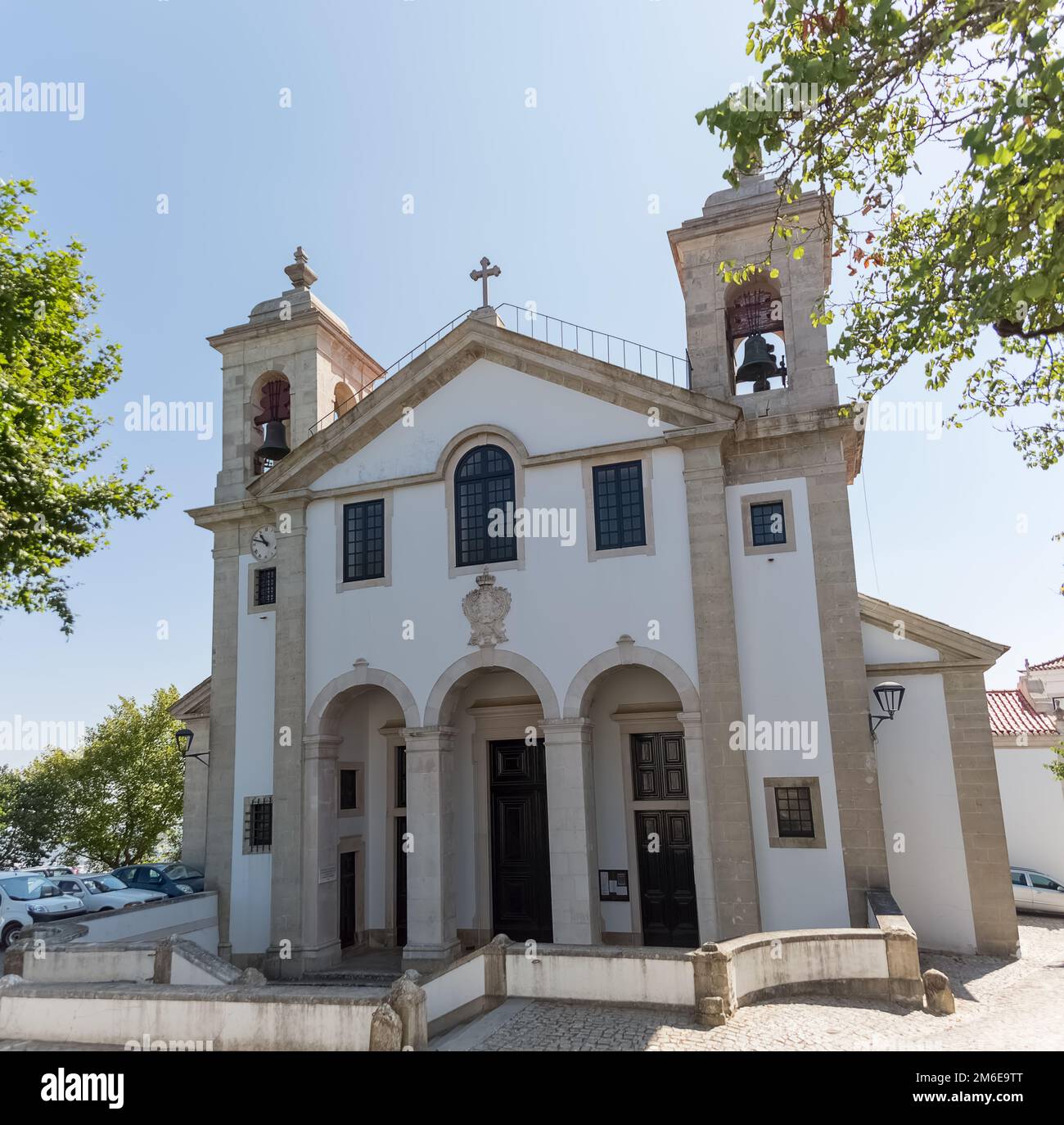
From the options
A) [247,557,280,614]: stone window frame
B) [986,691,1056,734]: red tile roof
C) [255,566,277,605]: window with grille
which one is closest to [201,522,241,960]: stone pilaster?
[247,557,280,614]: stone window frame

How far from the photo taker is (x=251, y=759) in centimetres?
1739

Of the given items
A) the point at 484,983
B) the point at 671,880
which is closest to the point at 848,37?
the point at 484,983

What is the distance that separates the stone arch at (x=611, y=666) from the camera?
1438cm

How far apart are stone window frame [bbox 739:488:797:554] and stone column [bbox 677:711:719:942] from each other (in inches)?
117

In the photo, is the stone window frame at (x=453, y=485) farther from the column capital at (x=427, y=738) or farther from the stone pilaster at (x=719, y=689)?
the stone pilaster at (x=719, y=689)

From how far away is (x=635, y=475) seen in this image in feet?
50.2

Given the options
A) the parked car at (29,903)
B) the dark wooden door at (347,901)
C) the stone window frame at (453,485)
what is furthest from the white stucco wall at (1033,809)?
the parked car at (29,903)

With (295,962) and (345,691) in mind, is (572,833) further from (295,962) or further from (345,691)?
(295,962)

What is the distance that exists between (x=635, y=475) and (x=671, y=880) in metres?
7.27

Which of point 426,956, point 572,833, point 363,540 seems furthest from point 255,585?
point 572,833

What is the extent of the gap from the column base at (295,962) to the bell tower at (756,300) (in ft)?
40.2

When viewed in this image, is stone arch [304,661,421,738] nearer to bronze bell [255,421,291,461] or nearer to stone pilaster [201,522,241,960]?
stone pilaster [201,522,241,960]

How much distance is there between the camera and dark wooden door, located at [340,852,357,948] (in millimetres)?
17484
